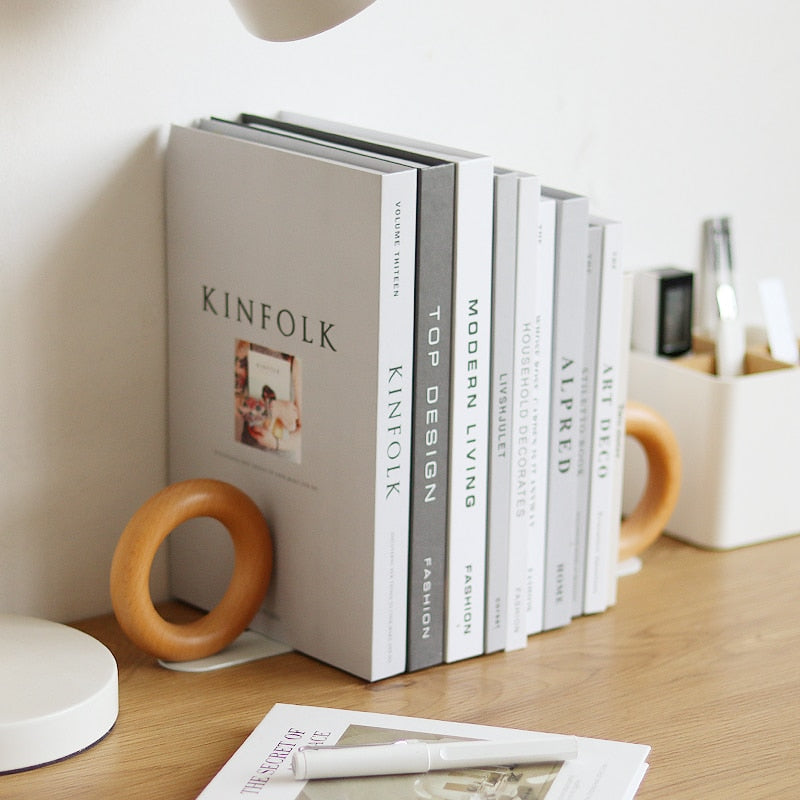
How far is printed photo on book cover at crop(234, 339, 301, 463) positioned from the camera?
81cm

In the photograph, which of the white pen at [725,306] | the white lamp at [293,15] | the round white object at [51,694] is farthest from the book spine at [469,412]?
the white pen at [725,306]

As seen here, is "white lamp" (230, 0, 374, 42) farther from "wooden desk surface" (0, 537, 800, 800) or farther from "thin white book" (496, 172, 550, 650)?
"wooden desk surface" (0, 537, 800, 800)

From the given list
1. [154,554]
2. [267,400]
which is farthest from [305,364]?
[154,554]

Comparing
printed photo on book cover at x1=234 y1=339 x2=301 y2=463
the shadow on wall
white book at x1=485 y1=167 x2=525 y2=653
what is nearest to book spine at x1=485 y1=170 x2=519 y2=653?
white book at x1=485 y1=167 x2=525 y2=653

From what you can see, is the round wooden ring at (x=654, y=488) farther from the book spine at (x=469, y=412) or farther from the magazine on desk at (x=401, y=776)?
the magazine on desk at (x=401, y=776)

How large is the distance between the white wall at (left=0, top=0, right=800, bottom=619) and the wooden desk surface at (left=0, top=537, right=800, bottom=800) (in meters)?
0.10

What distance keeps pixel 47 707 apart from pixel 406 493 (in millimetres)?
229

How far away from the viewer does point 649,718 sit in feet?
2.53

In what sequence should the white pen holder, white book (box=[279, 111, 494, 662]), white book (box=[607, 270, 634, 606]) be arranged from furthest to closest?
the white pen holder
white book (box=[607, 270, 634, 606])
white book (box=[279, 111, 494, 662])

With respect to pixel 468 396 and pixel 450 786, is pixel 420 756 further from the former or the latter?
pixel 468 396

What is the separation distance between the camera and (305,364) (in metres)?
0.79

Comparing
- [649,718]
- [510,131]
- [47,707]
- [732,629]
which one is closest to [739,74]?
[510,131]

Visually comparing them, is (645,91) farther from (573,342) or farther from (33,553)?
(33,553)

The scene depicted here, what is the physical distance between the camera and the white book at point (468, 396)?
77 centimetres
